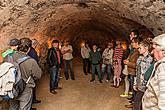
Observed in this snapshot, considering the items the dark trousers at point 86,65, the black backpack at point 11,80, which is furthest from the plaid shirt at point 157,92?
the dark trousers at point 86,65

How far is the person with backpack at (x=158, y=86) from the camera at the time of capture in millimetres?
2441

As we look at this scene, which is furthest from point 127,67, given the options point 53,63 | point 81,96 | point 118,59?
point 53,63

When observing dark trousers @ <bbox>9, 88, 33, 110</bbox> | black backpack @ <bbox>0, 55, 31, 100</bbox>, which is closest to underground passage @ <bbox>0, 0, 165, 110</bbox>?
dark trousers @ <bbox>9, 88, 33, 110</bbox>

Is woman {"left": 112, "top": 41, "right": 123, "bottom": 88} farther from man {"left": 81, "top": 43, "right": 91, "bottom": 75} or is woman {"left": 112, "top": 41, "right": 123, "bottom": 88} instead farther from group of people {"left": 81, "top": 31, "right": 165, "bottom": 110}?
man {"left": 81, "top": 43, "right": 91, "bottom": 75}

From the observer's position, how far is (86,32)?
669 inches

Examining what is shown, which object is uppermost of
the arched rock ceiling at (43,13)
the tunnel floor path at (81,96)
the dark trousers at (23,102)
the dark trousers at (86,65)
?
the arched rock ceiling at (43,13)

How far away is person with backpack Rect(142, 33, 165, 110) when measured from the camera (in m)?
2.44

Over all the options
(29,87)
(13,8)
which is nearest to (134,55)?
(29,87)

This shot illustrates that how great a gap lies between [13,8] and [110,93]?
394 cm

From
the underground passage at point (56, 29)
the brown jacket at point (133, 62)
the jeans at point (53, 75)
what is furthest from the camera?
the jeans at point (53, 75)

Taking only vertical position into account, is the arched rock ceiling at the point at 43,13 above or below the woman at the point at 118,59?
above

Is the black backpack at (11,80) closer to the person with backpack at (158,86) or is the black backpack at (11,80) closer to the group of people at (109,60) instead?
the person with backpack at (158,86)

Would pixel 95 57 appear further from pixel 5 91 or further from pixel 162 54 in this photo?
pixel 162 54

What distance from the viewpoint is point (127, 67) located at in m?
6.61
